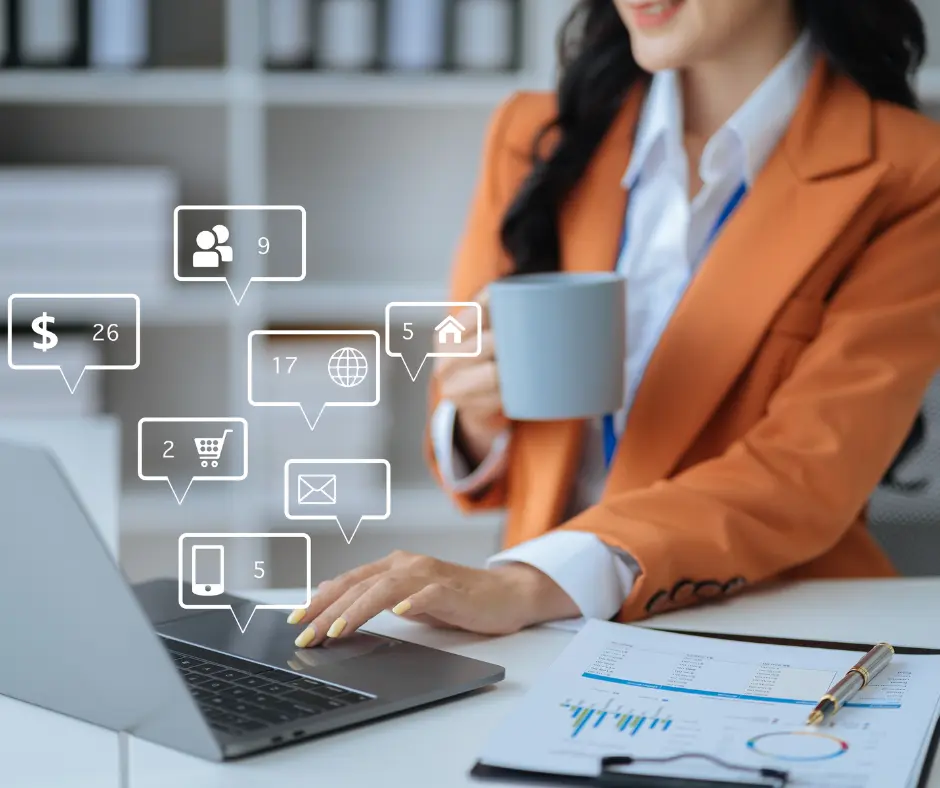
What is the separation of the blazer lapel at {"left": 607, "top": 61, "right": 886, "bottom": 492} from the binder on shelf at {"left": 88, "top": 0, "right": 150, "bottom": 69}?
1.52 m

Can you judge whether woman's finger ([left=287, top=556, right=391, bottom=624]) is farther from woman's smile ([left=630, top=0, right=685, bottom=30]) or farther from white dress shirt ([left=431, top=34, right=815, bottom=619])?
woman's smile ([left=630, top=0, right=685, bottom=30])

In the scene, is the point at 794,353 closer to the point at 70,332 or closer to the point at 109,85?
the point at 109,85

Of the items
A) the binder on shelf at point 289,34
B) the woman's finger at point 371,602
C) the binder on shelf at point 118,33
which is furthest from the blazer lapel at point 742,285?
the binder on shelf at point 118,33

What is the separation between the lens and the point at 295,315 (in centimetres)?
253

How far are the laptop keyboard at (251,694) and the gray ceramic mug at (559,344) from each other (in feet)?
1.27

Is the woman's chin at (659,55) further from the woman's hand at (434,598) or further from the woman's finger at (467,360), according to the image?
the woman's hand at (434,598)

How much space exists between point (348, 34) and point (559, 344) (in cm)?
156

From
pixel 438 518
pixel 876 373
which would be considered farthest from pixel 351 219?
pixel 876 373

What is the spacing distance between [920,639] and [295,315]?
1829 millimetres

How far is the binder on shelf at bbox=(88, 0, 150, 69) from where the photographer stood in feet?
7.71

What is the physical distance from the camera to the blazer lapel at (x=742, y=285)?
4.06 feet

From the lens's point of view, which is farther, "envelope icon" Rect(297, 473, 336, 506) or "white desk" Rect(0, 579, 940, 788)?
"envelope icon" Rect(297, 473, 336, 506)

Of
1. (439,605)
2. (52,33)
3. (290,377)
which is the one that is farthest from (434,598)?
(52,33)

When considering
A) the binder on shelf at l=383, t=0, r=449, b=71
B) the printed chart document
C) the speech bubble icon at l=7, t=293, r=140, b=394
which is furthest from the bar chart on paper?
the binder on shelf at l=383, t=0, r=449, b=71
